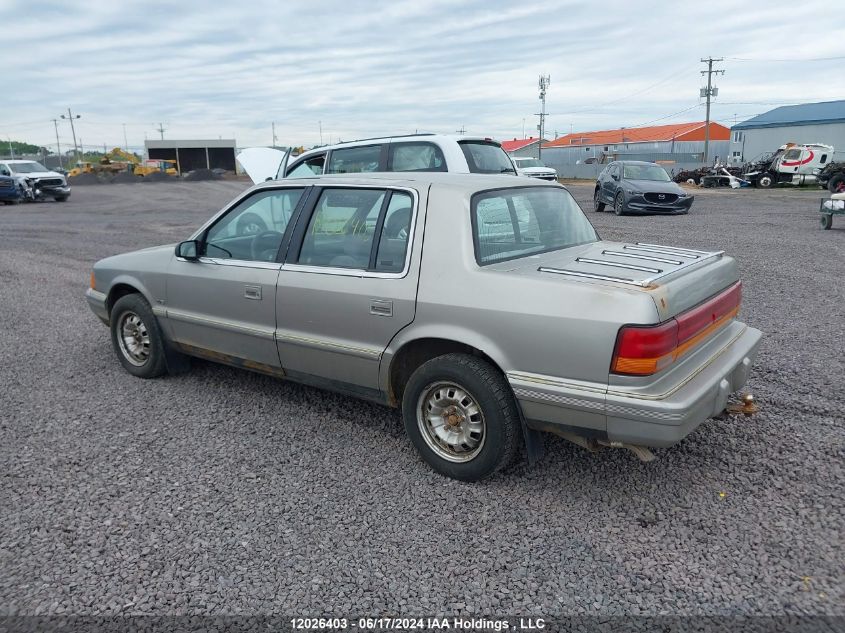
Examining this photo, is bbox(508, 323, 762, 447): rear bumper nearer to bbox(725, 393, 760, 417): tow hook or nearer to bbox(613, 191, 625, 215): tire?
bbox(725, 393, 760, 417): tow hook

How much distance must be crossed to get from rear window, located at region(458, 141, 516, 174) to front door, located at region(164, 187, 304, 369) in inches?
188

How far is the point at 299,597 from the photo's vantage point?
2770 millimetres

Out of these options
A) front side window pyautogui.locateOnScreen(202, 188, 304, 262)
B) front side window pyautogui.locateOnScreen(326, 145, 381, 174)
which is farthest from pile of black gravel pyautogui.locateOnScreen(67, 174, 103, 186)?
front side window pyautogui.locateOnScreen(202, 188, 304, 262)

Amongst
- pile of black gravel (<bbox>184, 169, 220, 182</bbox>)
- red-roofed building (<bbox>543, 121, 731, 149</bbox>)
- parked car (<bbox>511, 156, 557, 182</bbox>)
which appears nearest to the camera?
parked car (<bbox>511, 156, 557, 182</bbox>)

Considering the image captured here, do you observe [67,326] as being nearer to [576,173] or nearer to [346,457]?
[346,457]

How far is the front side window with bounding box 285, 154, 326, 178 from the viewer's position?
1049 cm

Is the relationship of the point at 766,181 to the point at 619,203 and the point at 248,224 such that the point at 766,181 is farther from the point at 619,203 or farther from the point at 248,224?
the point at 248,224

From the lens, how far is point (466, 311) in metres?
3.45

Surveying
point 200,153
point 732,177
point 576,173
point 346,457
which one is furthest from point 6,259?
point 200,153

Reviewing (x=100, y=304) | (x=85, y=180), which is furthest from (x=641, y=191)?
(x=85, y=180)

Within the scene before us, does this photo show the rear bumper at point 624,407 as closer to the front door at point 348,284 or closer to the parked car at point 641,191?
the front door at point 348,284

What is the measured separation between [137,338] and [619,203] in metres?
15.8

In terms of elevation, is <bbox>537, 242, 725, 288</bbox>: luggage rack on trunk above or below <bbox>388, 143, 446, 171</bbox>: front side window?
below

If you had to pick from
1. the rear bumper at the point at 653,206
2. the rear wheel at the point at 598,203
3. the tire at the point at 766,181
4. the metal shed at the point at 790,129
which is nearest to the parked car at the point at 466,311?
the rear bumper at the point at 653,206
